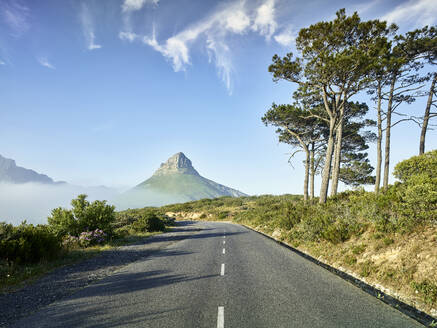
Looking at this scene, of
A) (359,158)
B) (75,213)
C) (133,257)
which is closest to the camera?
(133,257)

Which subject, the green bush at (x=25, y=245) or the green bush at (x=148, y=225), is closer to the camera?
the green bush at (x=25, y=245)

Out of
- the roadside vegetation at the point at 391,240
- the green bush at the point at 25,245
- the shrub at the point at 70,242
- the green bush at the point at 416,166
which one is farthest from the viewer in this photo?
the green bush at the point at 416,166

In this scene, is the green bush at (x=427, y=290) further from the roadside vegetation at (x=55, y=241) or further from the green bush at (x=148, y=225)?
the green bush at (x=148, y=225)

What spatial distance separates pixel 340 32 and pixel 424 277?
54.2 ft

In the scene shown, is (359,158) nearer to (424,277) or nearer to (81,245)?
(424,277)

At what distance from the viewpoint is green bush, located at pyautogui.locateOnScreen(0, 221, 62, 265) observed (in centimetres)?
855

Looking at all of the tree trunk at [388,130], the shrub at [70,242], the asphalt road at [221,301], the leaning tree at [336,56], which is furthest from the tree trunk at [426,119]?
the shrub at [70,242]

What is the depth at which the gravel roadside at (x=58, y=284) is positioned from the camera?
5238 mm

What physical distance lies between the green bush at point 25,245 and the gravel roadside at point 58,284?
144cm

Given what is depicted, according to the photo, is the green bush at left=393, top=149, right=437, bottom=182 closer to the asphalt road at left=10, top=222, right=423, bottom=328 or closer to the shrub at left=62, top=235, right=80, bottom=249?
the asphalt road at left=10, top=222, right=423, bottom=328

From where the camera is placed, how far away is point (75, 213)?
46.5 feet

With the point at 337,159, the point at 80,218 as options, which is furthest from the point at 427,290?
the point at 80,218

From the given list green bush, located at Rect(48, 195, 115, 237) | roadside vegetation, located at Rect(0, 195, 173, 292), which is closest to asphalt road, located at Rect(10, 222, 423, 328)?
roadside vegetation, located at Rect(0, 195, 173, 292)

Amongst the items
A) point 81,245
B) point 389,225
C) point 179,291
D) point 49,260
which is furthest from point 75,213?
point 389,225
